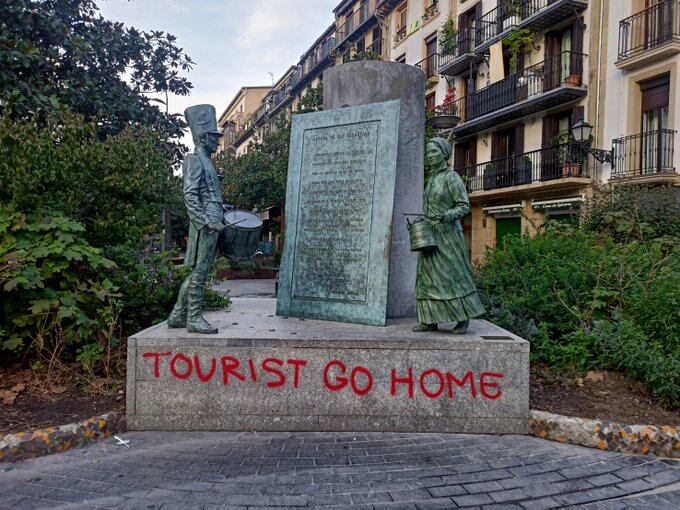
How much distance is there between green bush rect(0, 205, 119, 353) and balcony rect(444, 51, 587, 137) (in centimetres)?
1840

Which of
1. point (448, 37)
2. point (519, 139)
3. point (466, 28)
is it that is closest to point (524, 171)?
point (519, 139)

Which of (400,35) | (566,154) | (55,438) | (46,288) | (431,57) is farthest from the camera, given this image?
(400,35)

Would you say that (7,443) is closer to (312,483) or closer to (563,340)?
(312,483)

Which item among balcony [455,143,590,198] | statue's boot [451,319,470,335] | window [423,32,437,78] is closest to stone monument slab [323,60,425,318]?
statue's boot [451,319,470,335]

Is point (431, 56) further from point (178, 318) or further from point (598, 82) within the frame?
point (178, 318)

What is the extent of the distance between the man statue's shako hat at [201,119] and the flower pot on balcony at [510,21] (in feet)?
69.1

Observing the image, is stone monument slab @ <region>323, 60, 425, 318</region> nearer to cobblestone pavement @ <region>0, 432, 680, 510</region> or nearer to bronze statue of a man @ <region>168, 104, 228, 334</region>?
bronze statue of a man @ <region>168, 104, 228, 334</region>

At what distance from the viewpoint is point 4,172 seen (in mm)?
5633

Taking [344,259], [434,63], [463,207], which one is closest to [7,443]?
[344,259]

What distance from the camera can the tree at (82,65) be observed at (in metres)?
8.32

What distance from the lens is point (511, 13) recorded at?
885 inches

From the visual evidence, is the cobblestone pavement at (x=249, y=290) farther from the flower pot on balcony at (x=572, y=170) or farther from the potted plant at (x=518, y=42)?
the potted plant at (x=518, y=42)

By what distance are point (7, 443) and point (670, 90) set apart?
18.7 metres

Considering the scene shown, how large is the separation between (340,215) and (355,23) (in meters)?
35.4
